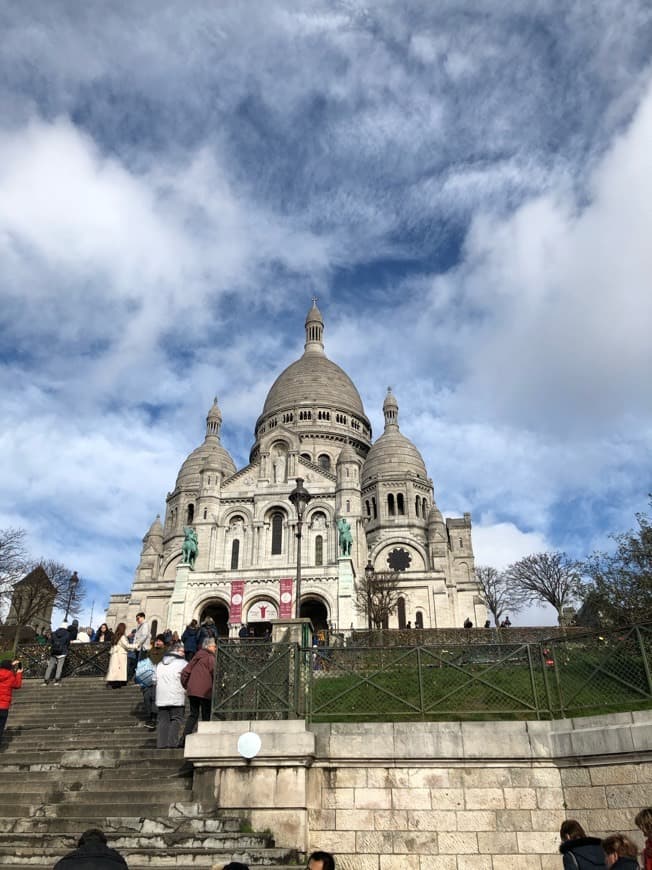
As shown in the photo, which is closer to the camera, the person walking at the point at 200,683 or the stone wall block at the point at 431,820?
the stone wall block at the point at 431,820

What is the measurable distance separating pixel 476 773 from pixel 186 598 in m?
32.7

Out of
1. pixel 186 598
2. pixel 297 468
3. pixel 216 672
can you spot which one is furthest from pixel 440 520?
pixel 216 672

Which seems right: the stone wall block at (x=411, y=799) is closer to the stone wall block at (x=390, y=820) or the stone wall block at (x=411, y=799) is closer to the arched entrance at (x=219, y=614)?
the stone wall block at (x=390, y=820)

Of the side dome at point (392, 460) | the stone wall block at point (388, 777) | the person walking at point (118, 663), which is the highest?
the side dome at point (392, 460)

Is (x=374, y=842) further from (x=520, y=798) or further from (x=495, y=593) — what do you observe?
(x=495, y=593)

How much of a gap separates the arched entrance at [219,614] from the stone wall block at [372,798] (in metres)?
32.3

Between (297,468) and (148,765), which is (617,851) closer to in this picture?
(148,765)

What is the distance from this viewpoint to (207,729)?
989 centimetres

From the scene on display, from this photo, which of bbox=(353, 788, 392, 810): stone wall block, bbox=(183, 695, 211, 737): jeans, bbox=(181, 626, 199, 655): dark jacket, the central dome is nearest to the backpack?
bbox=(181, 626, 199, 655): dark jacket

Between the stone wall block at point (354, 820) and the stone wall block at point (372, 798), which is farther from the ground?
the stone wall block at point (372, 798)

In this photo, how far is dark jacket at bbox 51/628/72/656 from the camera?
18.2m

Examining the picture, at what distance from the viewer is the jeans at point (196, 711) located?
10.7m

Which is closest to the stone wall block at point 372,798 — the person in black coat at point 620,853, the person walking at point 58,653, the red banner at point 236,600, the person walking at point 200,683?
the person walking at point 200,683

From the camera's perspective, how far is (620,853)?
5.69 m
